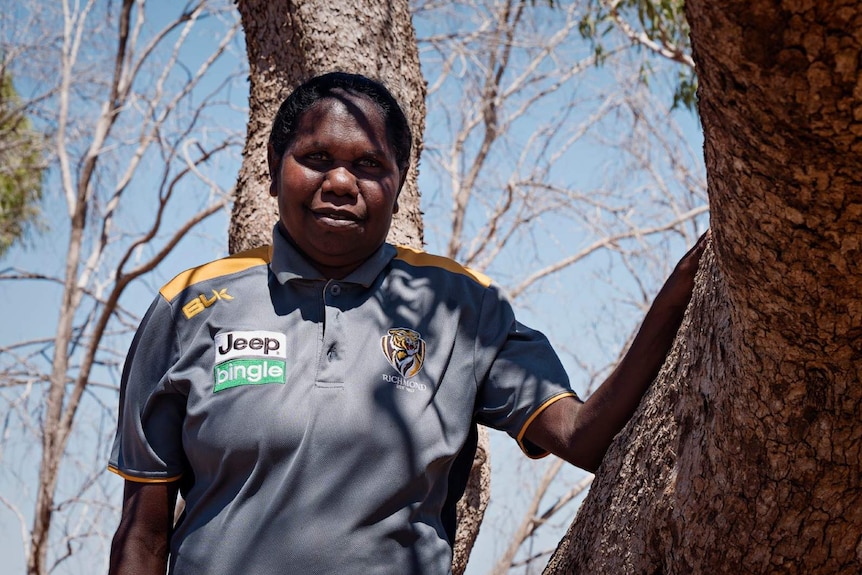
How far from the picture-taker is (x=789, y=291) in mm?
1283

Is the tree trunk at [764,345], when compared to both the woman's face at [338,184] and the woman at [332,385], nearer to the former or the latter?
the woman at [332,385]

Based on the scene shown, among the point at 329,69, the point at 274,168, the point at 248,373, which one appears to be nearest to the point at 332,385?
the point at 248,373

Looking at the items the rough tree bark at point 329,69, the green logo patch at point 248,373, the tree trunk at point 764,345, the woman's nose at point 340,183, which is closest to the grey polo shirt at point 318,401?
the green logo patch at point 248,373

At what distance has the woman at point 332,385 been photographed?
1844mm

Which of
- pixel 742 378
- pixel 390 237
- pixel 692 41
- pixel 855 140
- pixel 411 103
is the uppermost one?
pixel 411 103

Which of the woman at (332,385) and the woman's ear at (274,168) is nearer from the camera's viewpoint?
the woman at (332,385)

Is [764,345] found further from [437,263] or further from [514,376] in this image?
[437,263]

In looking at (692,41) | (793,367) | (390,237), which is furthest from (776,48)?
(390,237)

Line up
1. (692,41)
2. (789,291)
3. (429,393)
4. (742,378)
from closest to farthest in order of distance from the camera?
1. (692,41)
2. (789,291)
3. (742,378)
4. (429,393)

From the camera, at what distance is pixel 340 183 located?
6.91 feet

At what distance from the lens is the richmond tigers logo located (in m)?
2.01

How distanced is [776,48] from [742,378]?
517 mm

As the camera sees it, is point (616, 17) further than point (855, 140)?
Yes

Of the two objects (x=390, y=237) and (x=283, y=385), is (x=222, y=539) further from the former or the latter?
(x=390, y=237)
